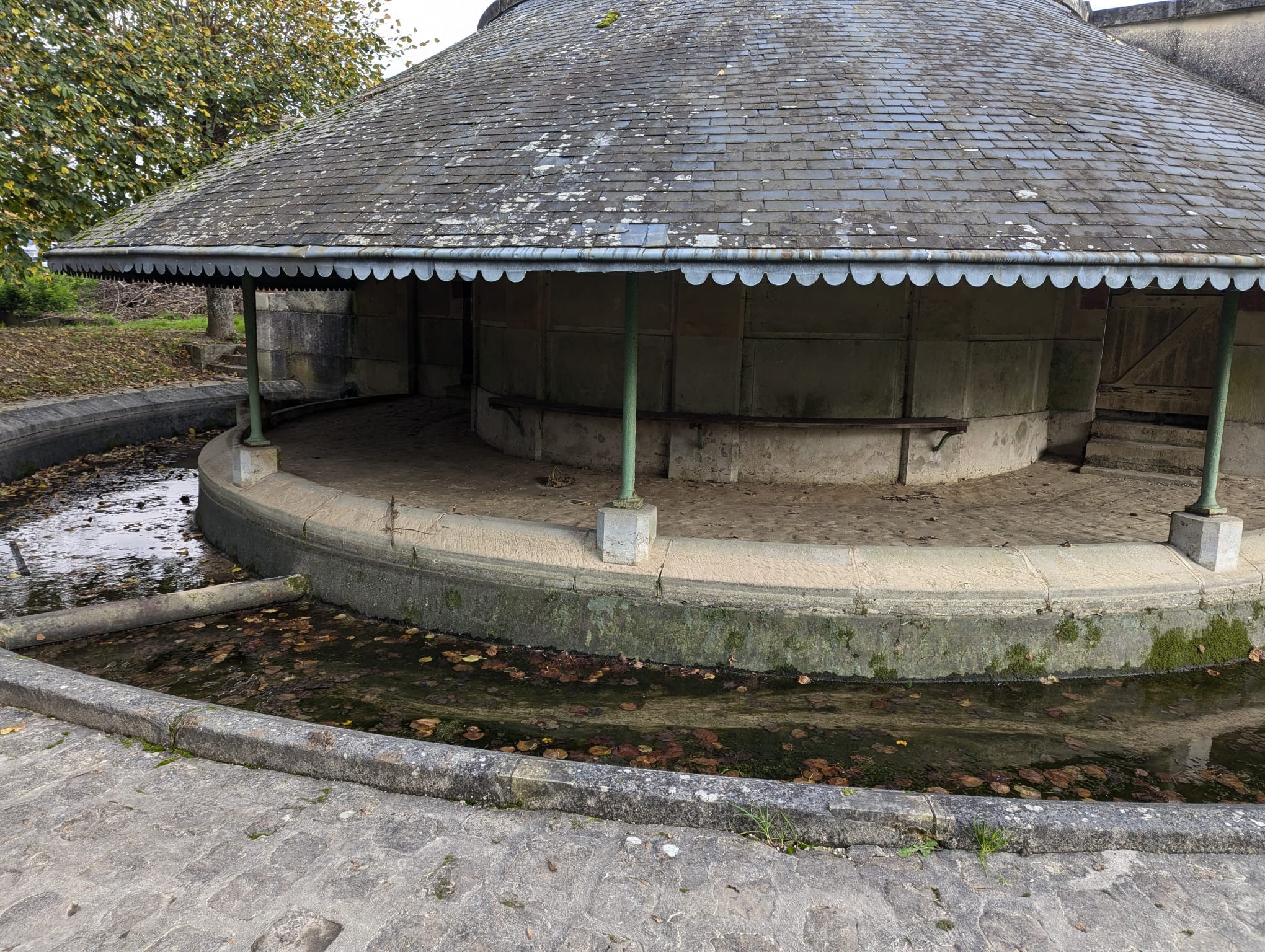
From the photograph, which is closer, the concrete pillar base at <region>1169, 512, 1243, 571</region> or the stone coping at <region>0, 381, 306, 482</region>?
the concrete pillar base at <region>1169, 512, 1243, 571</region>

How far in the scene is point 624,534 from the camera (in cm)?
598

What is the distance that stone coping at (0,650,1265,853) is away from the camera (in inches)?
139

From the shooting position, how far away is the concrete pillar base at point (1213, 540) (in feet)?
19.5

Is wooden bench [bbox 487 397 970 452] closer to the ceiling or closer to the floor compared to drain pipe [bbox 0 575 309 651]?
closer to the ceiling

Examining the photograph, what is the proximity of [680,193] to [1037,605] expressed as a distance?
11.2 ft

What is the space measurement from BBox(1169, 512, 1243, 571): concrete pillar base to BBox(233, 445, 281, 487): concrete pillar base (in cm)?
720

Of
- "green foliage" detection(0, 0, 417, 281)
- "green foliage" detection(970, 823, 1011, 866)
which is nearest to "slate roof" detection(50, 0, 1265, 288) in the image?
"green foliage" detection(970, 823, 1011, 866)

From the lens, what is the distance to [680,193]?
18.2 ft

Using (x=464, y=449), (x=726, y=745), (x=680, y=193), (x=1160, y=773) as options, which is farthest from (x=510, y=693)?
(x=464, y=449)

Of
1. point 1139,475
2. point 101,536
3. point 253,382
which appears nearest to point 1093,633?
point 1139,475

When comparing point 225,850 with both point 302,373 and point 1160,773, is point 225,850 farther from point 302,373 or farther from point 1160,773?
point 302,373

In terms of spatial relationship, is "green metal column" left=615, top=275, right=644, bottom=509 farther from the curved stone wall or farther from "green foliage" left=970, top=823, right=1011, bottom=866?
"green foliage" left=970, top=823, right=1011, bottom=866

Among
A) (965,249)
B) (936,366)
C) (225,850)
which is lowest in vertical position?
(225,850)

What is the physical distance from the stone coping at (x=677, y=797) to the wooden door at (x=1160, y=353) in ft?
21.8
